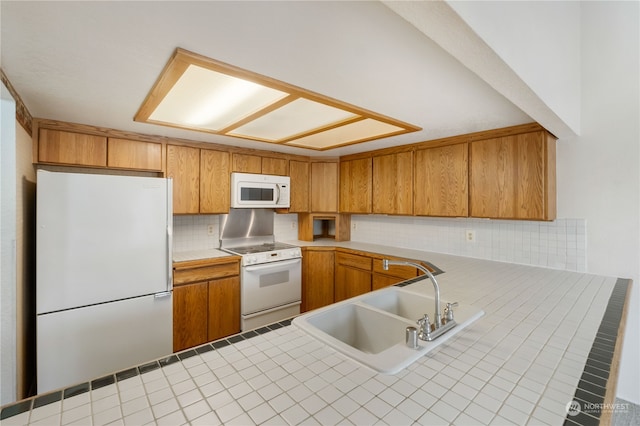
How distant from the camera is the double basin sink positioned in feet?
3.44

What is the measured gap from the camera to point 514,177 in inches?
90.4

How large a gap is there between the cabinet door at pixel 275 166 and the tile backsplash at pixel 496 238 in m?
1.30

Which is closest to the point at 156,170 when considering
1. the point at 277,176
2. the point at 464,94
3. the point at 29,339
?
the point at 277,176

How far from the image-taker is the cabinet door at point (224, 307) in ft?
8.99

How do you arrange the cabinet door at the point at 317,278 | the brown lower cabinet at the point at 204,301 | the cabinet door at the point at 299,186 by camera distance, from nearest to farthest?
the brown lower cabinet at the point at 204,301
the cabinet door at the point at 317,278
the cabinet door at the point at 299,186

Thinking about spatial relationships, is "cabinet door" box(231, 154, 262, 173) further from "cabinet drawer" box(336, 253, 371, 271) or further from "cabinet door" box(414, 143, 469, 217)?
"cabinet door" box(414, 143, 469, 217)

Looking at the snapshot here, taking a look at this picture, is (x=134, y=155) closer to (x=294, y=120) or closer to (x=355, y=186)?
(x=294, y=120)

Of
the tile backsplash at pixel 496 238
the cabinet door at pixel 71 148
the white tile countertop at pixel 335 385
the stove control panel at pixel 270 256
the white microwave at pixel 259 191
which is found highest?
the cabinet door at pixel 71 148

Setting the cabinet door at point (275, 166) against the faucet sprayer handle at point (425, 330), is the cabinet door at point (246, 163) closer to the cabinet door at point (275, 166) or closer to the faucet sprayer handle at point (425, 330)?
the cabinet door at point (275, 166)

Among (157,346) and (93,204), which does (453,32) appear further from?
(157,346)

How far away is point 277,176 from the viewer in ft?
11.2

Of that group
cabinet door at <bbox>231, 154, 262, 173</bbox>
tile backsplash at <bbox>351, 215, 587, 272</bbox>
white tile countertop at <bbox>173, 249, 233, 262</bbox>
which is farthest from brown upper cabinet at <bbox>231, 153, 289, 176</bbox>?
tile backsplash at <bbox>351, 215, 587, 272</bbox>

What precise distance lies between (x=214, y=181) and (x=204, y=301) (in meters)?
1.19

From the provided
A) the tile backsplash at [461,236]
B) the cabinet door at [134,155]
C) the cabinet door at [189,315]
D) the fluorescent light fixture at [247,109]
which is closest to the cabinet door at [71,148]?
the cabinet door at [134,155]
